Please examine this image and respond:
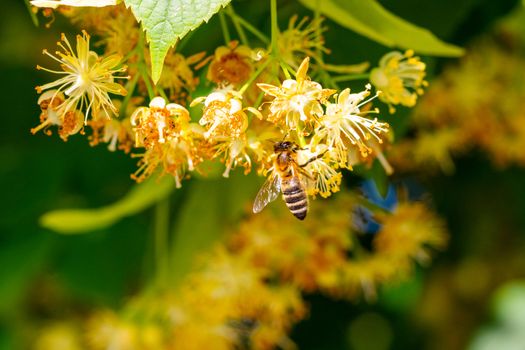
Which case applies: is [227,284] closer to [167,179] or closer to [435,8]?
[167,179]

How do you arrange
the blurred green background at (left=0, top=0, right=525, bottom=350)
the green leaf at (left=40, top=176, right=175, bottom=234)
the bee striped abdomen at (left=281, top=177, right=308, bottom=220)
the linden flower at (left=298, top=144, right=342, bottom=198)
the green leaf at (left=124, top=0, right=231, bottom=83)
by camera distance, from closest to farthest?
the green leaf at (left=124, top=0, right=231, bottom=83)
the linden flower at (left=298, top=144, right=342, bottom=198)
the bee striped abdomen at (left=281, top=177, right=308, bottom=220)
the green leaf at (left=40, top=176, right=175, bottom=234)
the blurred green background at (left=0, top=0, right=525, bottom=350)

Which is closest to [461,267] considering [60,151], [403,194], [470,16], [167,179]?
[403,194]

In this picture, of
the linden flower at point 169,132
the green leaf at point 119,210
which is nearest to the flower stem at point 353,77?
the linden flower at point 169,132

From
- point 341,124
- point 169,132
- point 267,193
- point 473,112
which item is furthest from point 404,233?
point 169,132

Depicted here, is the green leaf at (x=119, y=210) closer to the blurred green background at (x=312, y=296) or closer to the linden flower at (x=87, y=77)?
the blurred green background at (x=312, y=296)

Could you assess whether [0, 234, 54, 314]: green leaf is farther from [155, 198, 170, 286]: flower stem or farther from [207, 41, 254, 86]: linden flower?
[207, 41, 254, 86]: linden flower

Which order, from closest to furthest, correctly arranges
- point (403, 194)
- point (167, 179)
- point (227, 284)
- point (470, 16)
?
point (167, 179)
point (470, 16)
point (227, 284)
point (403, 194)

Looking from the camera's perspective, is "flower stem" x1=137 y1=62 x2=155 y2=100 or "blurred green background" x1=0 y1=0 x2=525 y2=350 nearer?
"flower stem" x1=137 y1=62 x2=155 y2=100

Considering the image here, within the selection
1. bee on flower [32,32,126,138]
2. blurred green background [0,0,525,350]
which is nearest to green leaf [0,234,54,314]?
blurred green background [0,0,525,350]
